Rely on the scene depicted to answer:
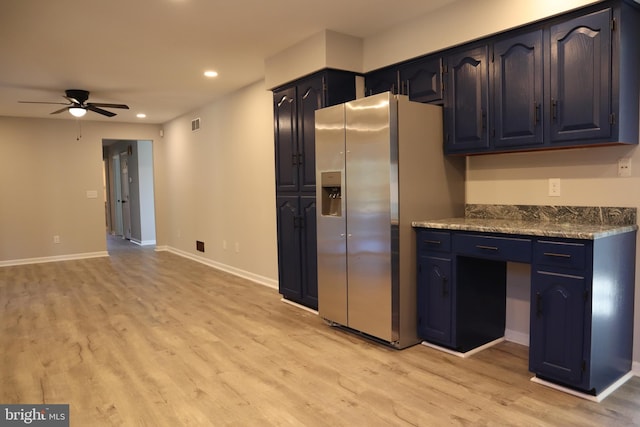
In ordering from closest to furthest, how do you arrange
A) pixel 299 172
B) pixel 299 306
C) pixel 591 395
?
1. pixel 591 395
2. pixel 299 172
3. pixel 299 306

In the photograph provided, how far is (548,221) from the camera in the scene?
2.96 meters

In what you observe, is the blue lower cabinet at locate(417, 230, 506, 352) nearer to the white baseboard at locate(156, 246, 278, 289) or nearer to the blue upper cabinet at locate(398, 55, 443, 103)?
the blue upper cabinet at locate(398, 55, 443, 103)

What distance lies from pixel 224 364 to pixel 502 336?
2.07 m

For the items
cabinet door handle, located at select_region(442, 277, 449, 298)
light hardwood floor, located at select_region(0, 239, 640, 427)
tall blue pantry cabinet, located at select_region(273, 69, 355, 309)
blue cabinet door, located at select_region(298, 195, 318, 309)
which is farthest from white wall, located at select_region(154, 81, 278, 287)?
cabinet door handle, located at select_region(442, 277, 449, 298)

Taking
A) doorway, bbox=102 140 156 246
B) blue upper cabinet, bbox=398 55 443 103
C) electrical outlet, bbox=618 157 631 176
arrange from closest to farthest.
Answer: electrical outlet, bbox=618 157 631 176 → blue upper cabinet, bbox=398 55 443 103 → doorway, bbox=102 140 156 246

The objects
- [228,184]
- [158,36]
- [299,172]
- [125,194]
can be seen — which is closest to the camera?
[158,36]

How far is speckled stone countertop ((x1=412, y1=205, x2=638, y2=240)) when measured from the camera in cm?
243

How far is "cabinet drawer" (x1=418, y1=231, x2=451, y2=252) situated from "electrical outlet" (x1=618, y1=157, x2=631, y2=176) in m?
1.08

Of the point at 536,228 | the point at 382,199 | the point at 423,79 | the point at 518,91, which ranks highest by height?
the point at 423,79

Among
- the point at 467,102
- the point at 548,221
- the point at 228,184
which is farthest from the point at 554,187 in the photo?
the point at 228,184

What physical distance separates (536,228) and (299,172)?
225 centimetres

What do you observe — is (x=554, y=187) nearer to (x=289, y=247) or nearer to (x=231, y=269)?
(x=289, y=247)

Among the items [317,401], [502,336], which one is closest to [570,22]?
[502,336]

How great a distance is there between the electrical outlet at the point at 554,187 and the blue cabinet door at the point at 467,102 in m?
0.49
